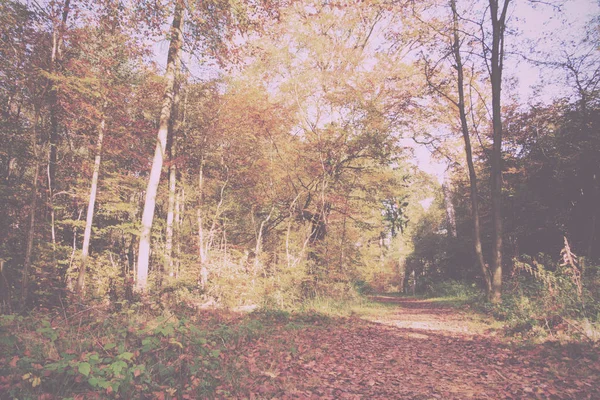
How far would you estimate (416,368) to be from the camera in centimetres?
457

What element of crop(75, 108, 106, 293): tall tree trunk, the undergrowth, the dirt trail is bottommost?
the dirt trail

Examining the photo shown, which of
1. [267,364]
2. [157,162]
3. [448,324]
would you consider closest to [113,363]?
[267,364]

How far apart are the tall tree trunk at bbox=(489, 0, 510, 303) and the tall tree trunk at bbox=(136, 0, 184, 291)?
9.13m

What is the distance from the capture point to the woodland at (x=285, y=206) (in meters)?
4.04

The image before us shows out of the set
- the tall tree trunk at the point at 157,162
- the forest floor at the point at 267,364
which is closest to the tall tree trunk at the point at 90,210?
the tall tree trunk at the point at 157,162

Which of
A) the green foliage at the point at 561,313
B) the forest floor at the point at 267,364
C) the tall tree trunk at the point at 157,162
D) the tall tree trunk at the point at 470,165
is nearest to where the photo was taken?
the forest floor at the point at 267,364

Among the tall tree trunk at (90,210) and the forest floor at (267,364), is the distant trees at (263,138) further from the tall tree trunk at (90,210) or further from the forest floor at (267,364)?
the forest floor at (267,364)

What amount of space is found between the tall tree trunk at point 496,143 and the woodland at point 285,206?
0.06 m

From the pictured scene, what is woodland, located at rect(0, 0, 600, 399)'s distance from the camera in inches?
159

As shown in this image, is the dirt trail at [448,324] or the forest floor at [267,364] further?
the dirt trail at [448,324]

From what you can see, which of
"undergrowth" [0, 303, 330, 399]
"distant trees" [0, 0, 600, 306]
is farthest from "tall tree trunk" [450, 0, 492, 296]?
"undergrowth" [0, 303, 330, 399]

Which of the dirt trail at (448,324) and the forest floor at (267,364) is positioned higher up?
the forest floor at (267,364)

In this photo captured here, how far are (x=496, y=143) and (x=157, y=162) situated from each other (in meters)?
10.1

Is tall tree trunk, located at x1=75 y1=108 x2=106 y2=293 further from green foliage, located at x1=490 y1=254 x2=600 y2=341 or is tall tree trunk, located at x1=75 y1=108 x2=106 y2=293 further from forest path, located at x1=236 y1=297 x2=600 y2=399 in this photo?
green foliage, located at x1=490 y1=254 x2=600 y2=341
